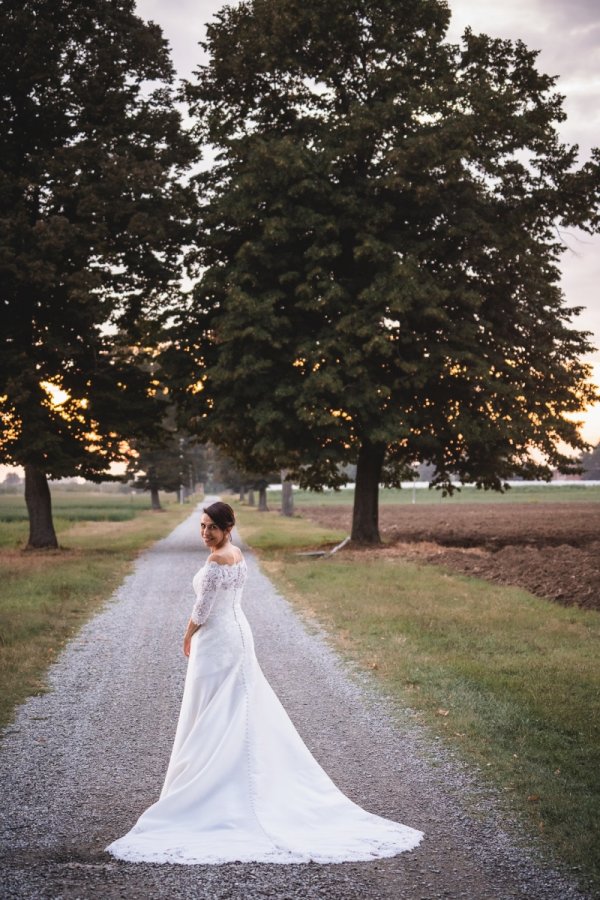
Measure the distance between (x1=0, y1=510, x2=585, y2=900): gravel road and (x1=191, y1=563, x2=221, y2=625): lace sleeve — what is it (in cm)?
138

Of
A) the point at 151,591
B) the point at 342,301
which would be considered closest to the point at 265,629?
the point at 151,591

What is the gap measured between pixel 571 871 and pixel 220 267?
68.4 ft

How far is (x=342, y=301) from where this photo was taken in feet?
75.0

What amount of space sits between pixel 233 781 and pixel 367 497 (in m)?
21.8

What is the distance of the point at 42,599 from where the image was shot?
15109mm

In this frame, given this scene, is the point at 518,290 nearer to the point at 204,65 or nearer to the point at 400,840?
the point at 204,65

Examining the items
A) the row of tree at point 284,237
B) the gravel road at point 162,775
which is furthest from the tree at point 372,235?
the gravel road at point 162,775

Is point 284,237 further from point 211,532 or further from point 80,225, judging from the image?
point 211,532

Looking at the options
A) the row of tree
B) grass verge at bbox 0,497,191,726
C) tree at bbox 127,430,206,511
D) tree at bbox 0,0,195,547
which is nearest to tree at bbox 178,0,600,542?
the row of tree

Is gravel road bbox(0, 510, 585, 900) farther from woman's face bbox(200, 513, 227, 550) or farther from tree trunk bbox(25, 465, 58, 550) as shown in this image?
tree trunk bbox(25, 465, 58, 550)

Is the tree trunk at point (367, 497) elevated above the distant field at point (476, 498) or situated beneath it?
elevated above

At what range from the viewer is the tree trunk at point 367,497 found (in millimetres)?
26703

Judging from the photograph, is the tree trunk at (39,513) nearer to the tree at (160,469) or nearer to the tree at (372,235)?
the tree at (372,235)

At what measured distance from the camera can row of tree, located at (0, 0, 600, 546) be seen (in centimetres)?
2211
